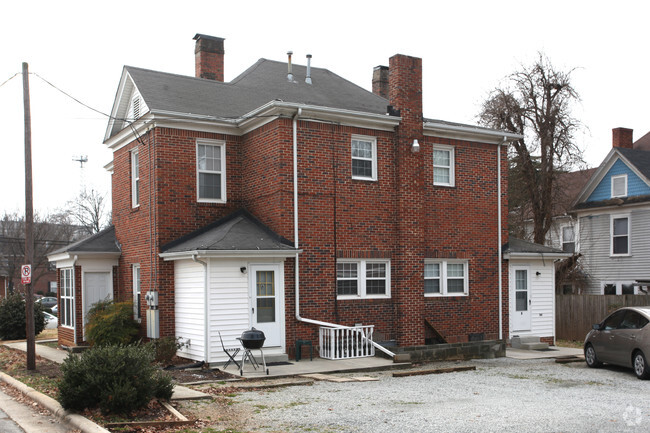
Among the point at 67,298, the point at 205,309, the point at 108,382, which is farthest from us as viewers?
the point at 67,298

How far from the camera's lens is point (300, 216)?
55.0 feet

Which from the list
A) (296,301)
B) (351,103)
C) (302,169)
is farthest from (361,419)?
(351,103)

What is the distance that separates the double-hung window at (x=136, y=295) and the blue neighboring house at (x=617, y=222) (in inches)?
764

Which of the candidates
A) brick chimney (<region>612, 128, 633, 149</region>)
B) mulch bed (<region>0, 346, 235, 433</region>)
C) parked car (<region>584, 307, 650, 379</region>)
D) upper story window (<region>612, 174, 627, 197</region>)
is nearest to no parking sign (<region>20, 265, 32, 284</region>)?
mulch bed (<region>0, 346, 235, 433</region>)

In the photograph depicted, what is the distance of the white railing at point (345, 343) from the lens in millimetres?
16094

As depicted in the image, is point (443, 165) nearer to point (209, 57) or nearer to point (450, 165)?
point (450, 165)

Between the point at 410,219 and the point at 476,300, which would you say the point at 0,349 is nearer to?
the point at 410,219

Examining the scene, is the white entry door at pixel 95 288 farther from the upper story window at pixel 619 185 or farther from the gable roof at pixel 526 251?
the upper story window at pixel 619 185

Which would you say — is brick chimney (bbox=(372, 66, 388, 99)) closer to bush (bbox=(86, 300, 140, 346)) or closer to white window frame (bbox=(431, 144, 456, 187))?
white window frame (bbox=(431, 144, 456, 187))

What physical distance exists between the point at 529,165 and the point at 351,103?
11.2 m

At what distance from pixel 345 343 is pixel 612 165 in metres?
18.5

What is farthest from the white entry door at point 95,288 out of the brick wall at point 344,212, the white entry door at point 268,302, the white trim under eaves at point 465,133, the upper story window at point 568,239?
the upper story window at point 568,239

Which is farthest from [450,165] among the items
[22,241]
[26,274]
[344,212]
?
[22,241]

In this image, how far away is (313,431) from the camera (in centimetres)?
878
